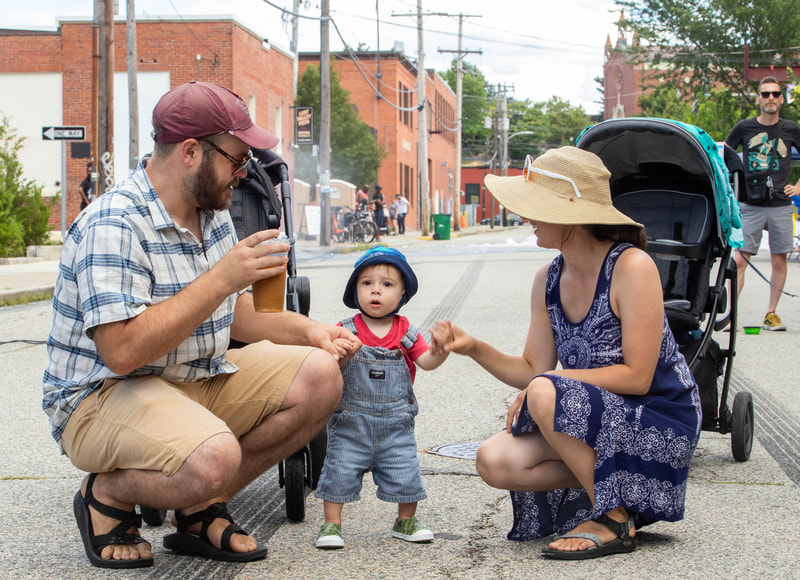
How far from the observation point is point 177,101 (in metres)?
3.38

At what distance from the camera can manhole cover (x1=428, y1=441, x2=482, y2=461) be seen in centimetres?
494

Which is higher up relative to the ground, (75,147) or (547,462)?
(75,147)

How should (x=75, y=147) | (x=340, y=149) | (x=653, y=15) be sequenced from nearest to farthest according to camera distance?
(x=75, y=147) < (x=653, y=15) < (x=340, y=149)

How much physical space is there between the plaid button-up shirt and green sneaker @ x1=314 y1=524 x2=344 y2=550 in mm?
719

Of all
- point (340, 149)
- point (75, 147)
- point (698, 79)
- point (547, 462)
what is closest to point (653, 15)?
point (698, 79)

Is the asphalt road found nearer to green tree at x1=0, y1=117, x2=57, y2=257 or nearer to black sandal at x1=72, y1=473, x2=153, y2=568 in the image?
black sandal at x1=72, y1=473, x2=153, y2=568

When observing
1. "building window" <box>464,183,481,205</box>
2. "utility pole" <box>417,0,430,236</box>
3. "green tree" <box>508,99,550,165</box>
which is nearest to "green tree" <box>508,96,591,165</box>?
"green tree" <box>508,99,550,165</box>

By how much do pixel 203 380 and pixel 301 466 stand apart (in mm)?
502

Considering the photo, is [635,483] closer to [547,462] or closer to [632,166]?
[547,462]

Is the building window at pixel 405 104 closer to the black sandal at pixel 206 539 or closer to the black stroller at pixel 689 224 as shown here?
the black stroller at pixel 689 224

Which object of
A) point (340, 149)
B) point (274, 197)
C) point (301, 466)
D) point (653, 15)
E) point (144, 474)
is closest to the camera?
point (144, 474)

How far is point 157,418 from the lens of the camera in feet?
10.6

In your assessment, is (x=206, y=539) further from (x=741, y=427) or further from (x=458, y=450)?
(x=741, y=427)

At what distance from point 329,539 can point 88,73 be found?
3284cm
